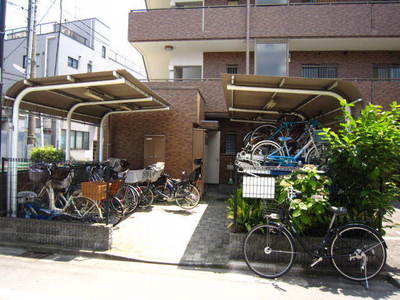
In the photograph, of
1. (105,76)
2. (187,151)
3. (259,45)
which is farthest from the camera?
(259,45)

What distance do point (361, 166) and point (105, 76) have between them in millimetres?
5025

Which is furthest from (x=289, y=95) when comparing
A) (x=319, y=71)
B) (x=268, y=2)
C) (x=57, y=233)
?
(x=268, y=2)

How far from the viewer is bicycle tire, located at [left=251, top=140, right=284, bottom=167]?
6553 mm

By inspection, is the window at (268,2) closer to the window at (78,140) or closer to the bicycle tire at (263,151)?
the bicycle tire at (263,151)

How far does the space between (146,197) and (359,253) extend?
18.2 ft

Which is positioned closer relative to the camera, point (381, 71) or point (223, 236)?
point (223, 236)

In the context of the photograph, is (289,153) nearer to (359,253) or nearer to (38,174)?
(359,253)

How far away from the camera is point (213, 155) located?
40.3 feet

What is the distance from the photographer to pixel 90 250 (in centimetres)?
467

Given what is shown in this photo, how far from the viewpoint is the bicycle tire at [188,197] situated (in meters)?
7.71

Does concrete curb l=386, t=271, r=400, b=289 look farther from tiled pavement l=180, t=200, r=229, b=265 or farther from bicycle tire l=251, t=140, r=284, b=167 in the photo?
bicycle tire l=251, t=140, r=284, b=167

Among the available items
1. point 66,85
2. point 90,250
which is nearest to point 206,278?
point 90,250

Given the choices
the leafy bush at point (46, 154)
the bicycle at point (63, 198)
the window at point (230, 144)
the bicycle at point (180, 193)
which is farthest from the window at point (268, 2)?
the leafy bush at point (46, 154)

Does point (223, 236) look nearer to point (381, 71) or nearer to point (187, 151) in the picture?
point (187, 151)
